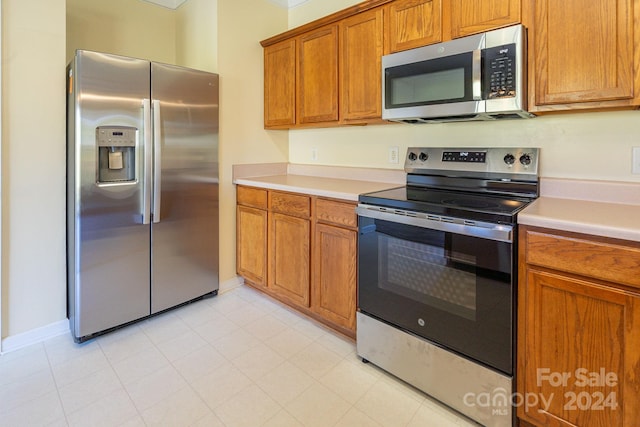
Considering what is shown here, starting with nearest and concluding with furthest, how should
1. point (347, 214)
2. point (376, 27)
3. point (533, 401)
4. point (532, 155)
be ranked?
1. point (533, 401)
2. point (532, 155)
3. point (347, 214)
4. point (376, 27)

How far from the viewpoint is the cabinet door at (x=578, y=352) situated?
116 cm

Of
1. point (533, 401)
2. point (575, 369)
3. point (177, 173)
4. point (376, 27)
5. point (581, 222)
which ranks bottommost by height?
point (533, 401)

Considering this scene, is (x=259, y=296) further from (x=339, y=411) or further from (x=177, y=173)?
(x=339, y=411)

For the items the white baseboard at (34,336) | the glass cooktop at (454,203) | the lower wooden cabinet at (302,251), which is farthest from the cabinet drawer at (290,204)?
the white baseboard at (34,336)

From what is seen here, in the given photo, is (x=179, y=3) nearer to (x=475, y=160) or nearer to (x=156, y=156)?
(x=156, y=156)

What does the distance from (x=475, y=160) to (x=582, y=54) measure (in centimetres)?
67

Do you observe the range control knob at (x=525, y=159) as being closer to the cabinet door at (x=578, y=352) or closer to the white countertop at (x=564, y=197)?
the white countertop at (x=564, y=197)

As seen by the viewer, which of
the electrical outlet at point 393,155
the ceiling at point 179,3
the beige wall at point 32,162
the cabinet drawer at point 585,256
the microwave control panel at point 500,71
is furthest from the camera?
the ceiling at point 179,3

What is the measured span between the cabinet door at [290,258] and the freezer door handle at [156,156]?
2.55 ft

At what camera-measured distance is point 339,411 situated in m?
1.59

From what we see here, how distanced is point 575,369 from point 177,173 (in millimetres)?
2399

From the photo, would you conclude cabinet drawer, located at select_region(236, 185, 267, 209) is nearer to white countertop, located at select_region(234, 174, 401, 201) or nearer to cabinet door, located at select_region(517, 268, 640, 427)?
white countertop, located at select_region(234, 174, 401, 201)

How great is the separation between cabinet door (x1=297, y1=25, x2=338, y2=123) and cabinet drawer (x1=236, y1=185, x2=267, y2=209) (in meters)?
0.65

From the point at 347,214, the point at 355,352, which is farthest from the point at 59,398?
the point at 347,214
